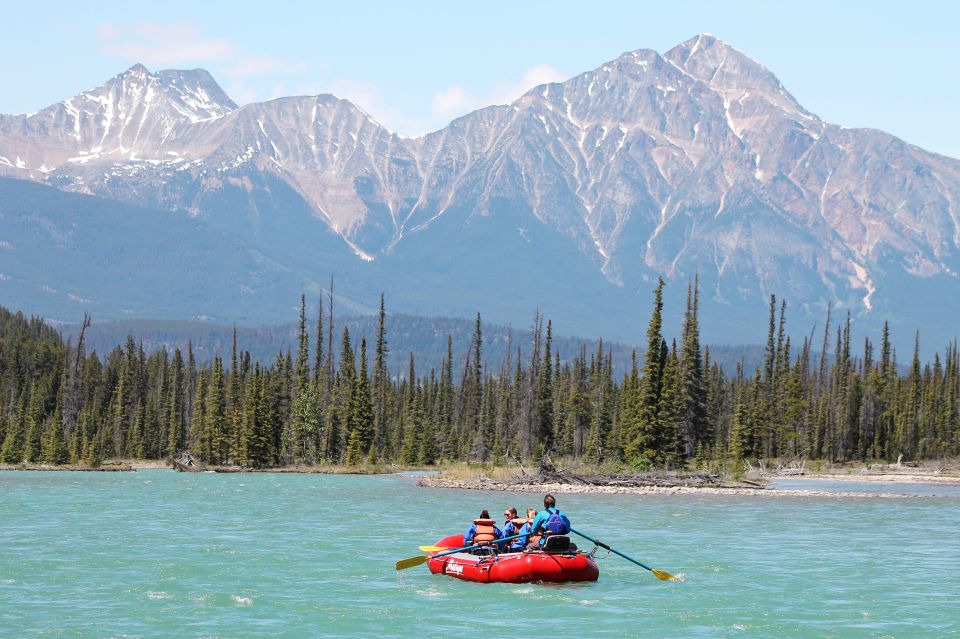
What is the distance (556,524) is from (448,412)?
117627 mm

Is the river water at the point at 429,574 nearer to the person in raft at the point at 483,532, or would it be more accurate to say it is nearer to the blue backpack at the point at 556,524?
the person in raft at the point at 483,532

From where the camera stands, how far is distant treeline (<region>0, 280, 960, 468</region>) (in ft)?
415

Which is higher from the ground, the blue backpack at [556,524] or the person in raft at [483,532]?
the blue backpack at [556,524]

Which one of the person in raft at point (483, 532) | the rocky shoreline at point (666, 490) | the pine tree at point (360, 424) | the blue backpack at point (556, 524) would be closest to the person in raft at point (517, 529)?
the person in raft at point (483, 532)

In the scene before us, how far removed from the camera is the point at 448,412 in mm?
163250

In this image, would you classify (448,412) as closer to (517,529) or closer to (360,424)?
(360,424)

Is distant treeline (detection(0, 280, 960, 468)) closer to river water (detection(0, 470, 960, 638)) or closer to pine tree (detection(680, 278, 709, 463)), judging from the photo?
pine tree (detection(680, 278, 709, 463))

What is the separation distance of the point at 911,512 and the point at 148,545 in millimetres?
44346

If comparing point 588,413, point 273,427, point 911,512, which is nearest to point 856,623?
point 911,512

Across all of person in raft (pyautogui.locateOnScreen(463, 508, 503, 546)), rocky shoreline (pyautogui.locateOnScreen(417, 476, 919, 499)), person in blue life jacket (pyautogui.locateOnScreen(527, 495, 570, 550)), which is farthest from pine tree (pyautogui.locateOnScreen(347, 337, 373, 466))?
person in blue life jacket (pyautogui.locateOnScreen(527, 495, 570, 550))

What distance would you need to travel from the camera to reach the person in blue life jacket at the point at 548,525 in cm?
4591

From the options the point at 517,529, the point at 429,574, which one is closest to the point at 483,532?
the point at 517,529

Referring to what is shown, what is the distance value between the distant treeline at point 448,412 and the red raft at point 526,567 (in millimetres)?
59271

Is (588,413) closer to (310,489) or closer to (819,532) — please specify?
(310,489)
